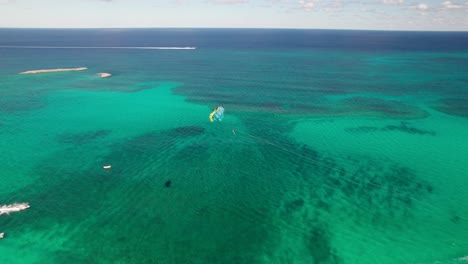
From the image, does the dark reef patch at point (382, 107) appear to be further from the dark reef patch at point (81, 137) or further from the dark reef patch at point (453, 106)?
the dark reef patch at point (81, 137)

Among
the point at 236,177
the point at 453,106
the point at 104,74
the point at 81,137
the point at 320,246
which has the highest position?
the point at 104,74

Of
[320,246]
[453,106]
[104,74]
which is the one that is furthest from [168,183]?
[104,74]

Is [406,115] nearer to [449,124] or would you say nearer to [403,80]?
[449,124]

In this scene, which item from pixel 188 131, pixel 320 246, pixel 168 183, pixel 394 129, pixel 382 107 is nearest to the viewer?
pixel 320 246

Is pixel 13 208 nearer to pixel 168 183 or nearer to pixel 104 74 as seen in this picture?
pixel 168 183

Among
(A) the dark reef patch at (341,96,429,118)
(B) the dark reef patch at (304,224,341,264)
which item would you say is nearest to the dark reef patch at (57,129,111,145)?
(B) the dark reef patch at (304,224,341,264)

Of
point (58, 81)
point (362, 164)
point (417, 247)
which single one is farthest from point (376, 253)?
point (58, 81)

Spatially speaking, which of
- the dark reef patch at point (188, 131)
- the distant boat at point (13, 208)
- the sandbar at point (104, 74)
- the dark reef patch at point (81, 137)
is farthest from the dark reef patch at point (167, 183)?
the sandbar at point (104, 74)
